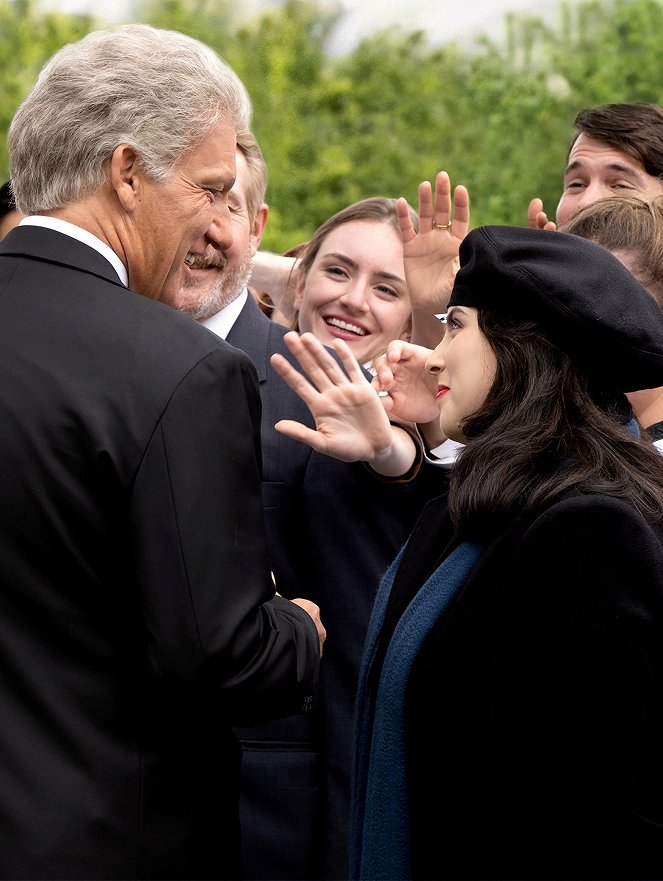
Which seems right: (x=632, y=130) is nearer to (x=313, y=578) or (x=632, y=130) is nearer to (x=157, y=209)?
(x=313, y=578)

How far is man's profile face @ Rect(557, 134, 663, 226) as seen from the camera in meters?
4.45

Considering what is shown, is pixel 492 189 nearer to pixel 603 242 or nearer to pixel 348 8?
pixel 348 8

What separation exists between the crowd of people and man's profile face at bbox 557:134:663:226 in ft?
6.37

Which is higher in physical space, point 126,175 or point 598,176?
point 126,175

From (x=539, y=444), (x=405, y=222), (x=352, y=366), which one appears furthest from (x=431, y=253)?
(x=539, y=444)

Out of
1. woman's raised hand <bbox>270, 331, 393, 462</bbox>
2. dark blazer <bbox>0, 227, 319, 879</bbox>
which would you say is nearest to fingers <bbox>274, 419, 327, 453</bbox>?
woman's raised hand <bbox>270, 331, 393, 462</bbox>

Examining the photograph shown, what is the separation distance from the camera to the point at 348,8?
97.0 ft

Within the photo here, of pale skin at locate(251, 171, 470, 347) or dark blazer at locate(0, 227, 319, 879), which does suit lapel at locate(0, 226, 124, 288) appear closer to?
dark blazer at locate(0, 227, 319, 879)

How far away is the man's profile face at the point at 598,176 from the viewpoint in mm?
4453

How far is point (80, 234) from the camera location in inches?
98.1

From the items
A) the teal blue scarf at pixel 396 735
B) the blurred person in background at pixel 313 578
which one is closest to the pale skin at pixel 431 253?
the blurred person in background at pixel 313 578

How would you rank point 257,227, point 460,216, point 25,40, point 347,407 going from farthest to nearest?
point 25,40 → point 257,227 → point 460,216 → point 347,407

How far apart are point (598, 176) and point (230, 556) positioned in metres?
2.74

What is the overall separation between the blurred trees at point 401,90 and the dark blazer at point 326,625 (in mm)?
17470
